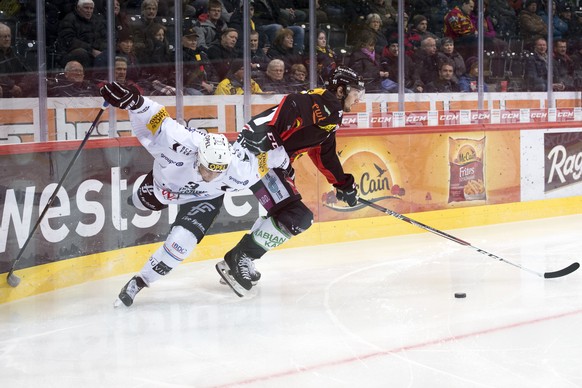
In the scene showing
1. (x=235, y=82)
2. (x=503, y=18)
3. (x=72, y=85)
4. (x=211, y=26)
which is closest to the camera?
(x=72, y=85)

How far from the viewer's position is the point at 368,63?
6.88 meters

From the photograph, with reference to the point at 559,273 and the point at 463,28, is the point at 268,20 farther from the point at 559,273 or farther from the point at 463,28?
the point at 559,273

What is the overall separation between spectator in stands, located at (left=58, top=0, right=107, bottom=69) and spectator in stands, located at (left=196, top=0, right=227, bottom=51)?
2.64 ft

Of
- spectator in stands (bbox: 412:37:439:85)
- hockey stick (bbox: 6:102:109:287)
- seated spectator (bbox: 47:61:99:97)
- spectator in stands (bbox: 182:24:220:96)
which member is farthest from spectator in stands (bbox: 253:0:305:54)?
hockey stick (bbox: 6:102:109:287)

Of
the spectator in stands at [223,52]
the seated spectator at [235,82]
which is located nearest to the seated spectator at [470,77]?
the seated spectator at [235,82]

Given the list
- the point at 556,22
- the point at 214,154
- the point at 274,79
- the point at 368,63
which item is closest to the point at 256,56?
the point at 274,79

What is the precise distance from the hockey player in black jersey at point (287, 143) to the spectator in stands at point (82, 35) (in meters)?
1.37

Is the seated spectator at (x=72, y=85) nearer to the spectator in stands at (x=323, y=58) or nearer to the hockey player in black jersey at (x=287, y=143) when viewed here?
the hockey player in black jersey at (x=287, y=143)

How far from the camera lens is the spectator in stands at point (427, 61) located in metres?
7.25

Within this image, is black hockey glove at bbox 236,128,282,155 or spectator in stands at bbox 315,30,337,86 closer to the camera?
black hockey glove at bbox 236,128,282,155

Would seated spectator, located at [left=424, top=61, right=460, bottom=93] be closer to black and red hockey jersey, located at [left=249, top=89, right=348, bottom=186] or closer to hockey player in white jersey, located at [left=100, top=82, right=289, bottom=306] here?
black and red hockey jersey, located at [left=249, top=89, right=348, bottom=186]

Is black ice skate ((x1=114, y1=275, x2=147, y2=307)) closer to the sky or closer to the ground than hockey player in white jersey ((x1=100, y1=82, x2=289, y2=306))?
closer to the ground

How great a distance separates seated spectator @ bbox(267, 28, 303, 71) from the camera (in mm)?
6320

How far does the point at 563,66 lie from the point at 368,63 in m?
2.44
